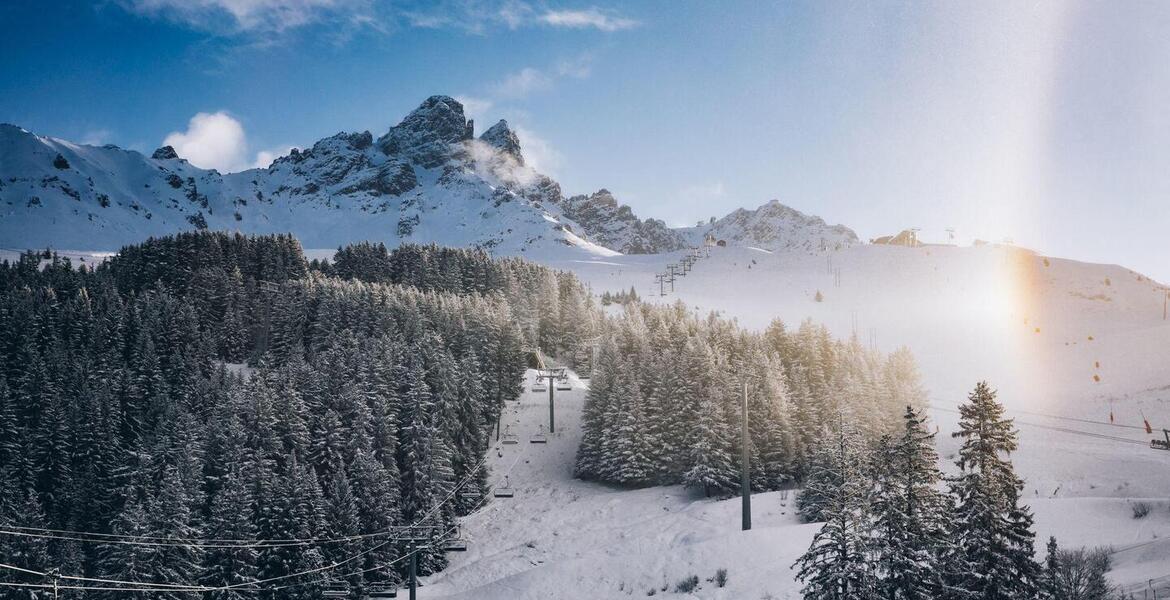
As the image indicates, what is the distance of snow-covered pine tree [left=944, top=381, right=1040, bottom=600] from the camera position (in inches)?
699

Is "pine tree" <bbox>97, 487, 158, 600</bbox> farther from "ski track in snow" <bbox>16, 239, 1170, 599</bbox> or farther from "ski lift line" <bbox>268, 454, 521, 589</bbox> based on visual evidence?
"ski track in snow" <bbox>16, 239, 1170, 599</bbox>

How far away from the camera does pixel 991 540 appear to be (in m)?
18.1

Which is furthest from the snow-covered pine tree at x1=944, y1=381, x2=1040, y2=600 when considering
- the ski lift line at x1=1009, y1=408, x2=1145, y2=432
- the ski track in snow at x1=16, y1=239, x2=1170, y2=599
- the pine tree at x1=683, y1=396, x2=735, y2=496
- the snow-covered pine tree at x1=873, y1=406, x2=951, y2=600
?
the ski lift line at x1=1009, y1=408, x2=1145, y2=432

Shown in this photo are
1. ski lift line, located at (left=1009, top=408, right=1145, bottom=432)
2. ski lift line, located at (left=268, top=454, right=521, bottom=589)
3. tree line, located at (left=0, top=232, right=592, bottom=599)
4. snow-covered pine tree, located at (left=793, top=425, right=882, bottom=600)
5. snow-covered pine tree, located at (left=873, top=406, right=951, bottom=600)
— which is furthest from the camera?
ski lift line, located at (left=1009, top=408, right=1145, bottom=432)

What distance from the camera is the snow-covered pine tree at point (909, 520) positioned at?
17.6 meters

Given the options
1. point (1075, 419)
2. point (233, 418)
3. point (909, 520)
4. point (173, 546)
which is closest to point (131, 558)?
point (173, 546)

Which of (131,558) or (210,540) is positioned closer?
(131,558)

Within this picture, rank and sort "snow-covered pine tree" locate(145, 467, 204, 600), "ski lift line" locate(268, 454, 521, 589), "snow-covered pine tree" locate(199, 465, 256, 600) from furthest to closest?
1. "snow-covered pine tree" locate(199, 465, 256, 600)
2. "snow-covered pine tree" locate(145, 467, 204, 600)
3. "ski lift line" locate(268, 454, 521, 589)

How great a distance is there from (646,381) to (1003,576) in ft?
149

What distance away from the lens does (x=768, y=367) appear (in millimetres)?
61000

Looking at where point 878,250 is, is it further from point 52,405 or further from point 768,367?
point 52,405

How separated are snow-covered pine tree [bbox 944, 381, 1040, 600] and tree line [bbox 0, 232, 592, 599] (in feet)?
103

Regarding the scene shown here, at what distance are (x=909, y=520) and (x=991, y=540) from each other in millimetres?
2245

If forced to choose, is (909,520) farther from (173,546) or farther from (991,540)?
(173,546)
